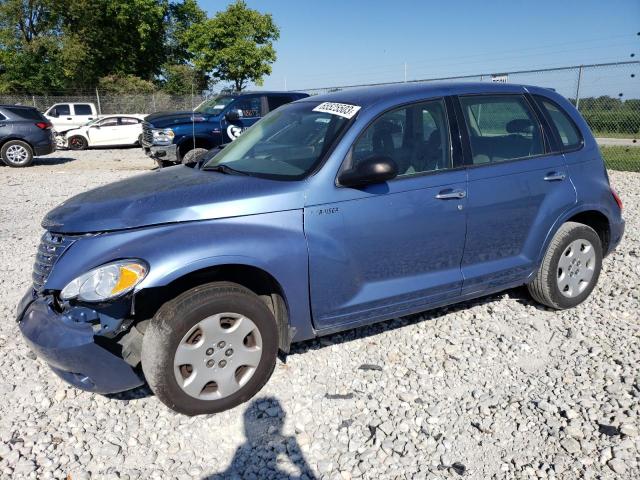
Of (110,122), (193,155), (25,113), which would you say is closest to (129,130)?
(110,122)

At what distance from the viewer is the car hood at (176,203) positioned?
293 centimetres

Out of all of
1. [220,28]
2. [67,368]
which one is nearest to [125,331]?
[67,368]

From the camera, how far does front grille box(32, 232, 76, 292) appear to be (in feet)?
9.58

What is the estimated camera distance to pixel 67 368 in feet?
9.21

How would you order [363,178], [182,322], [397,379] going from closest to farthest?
[182,322], [363,178], [397,379]

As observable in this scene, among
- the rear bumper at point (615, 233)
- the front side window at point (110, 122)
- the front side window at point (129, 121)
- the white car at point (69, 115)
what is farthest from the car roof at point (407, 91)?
the white car at point (69, 115)

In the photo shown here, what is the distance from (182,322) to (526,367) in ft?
7.55

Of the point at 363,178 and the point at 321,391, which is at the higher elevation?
the point at 363,178

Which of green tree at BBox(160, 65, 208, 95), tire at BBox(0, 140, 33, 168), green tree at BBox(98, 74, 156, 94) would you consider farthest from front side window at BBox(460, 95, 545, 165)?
green tree at BBox(160, 65, 208, 95)

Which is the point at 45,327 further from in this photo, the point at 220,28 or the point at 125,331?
the point at 220,28

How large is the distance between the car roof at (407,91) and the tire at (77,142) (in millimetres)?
17414

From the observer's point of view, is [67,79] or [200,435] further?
[67,79]

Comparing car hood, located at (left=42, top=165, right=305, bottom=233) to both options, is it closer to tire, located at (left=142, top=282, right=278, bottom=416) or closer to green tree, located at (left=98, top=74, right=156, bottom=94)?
tire, located at (left=142, top=282, right=278, bottom=416)

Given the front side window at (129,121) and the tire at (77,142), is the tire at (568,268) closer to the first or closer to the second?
the front side window at (129,121)
